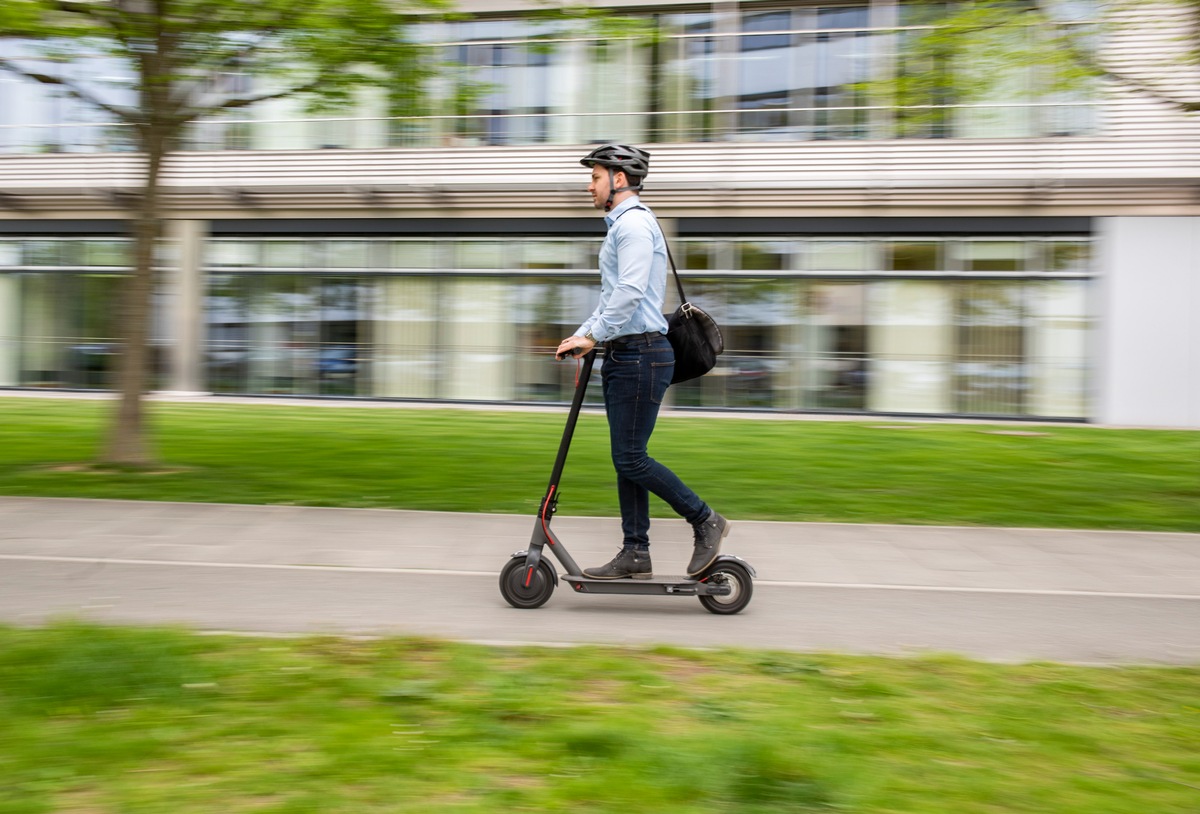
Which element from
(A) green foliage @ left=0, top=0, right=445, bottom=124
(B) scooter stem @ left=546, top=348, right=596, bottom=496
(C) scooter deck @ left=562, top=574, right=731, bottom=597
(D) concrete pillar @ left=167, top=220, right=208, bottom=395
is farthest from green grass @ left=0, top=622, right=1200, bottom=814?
(D) concrete pillar @ left=167, top=220, right=208, bottom=395

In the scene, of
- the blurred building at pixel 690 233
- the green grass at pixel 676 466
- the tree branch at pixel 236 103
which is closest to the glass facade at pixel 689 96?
the blurred building at pixel 690 233

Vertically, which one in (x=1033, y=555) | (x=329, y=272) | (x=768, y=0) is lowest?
(x=1033, y=555)

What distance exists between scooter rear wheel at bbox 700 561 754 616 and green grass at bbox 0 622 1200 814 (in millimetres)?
833

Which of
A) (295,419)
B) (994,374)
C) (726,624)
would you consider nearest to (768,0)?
(994,374)

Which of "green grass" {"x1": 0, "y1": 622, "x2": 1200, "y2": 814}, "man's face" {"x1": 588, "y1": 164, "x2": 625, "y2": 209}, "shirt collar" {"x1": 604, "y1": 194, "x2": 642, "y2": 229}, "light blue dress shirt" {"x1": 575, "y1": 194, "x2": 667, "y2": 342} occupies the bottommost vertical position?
"green grass" {"x1": 0, "y1": 622, "x2": 1200, "y2": 814}

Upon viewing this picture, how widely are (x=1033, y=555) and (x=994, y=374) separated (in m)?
12.7

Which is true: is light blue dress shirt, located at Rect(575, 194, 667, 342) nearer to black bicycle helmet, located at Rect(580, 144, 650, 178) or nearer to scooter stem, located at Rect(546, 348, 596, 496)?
black bicycle helmet, located at Rect(580, 144, 650, 178)

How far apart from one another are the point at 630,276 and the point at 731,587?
147 centimetres

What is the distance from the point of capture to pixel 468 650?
4.20 metres

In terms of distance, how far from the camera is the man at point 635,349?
16.2 ft

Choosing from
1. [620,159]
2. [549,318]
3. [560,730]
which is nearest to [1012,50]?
[620,159]

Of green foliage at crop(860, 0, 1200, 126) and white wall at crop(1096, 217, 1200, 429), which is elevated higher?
green foliage at crop(860, 0, 1200, 126)

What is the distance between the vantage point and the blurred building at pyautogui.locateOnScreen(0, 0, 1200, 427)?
59.6ft

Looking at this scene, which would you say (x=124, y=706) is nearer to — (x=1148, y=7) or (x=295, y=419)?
(x=1148, y=7)
